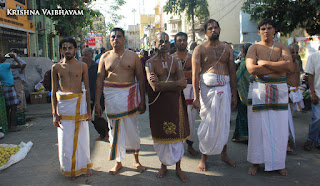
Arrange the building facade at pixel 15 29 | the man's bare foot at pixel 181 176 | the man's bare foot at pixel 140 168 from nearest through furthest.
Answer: the man's bare foot at pixel 181 176
the man's bare foot at pixel 140 168
the building facade at pixel 15 29

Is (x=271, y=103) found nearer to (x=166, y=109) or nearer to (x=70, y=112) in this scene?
(x=166, y=109)

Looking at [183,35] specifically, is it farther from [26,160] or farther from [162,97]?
[26,160]

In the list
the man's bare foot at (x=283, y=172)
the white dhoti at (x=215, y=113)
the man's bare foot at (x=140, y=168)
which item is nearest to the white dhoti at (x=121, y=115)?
the man's bare foot at (x=140, y=168)

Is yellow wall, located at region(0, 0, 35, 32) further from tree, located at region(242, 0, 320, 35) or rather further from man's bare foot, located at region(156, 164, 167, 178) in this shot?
man's bare foot, located at region(156, 164, 167, 178)

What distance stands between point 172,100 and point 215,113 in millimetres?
695

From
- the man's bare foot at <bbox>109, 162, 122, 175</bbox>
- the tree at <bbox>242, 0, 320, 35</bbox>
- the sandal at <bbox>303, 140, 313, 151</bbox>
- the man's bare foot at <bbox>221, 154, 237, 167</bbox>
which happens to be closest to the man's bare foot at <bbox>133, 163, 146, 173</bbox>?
the man's bare foot at <bbox>109, 162, 122, 175</bbox>

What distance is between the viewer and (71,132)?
3.89 meters

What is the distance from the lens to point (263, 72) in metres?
3.83

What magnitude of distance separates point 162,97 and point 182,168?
117 centimetres

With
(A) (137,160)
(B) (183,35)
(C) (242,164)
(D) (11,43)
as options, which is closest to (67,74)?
(A) (137,160)

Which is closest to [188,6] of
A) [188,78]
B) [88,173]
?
[188,78]

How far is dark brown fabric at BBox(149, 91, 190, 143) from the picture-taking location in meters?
3.79

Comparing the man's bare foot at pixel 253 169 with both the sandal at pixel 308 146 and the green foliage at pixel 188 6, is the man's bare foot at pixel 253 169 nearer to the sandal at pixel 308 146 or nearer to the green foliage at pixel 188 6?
the sandal at pixel 308 146

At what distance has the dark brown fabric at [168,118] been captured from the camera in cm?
379
